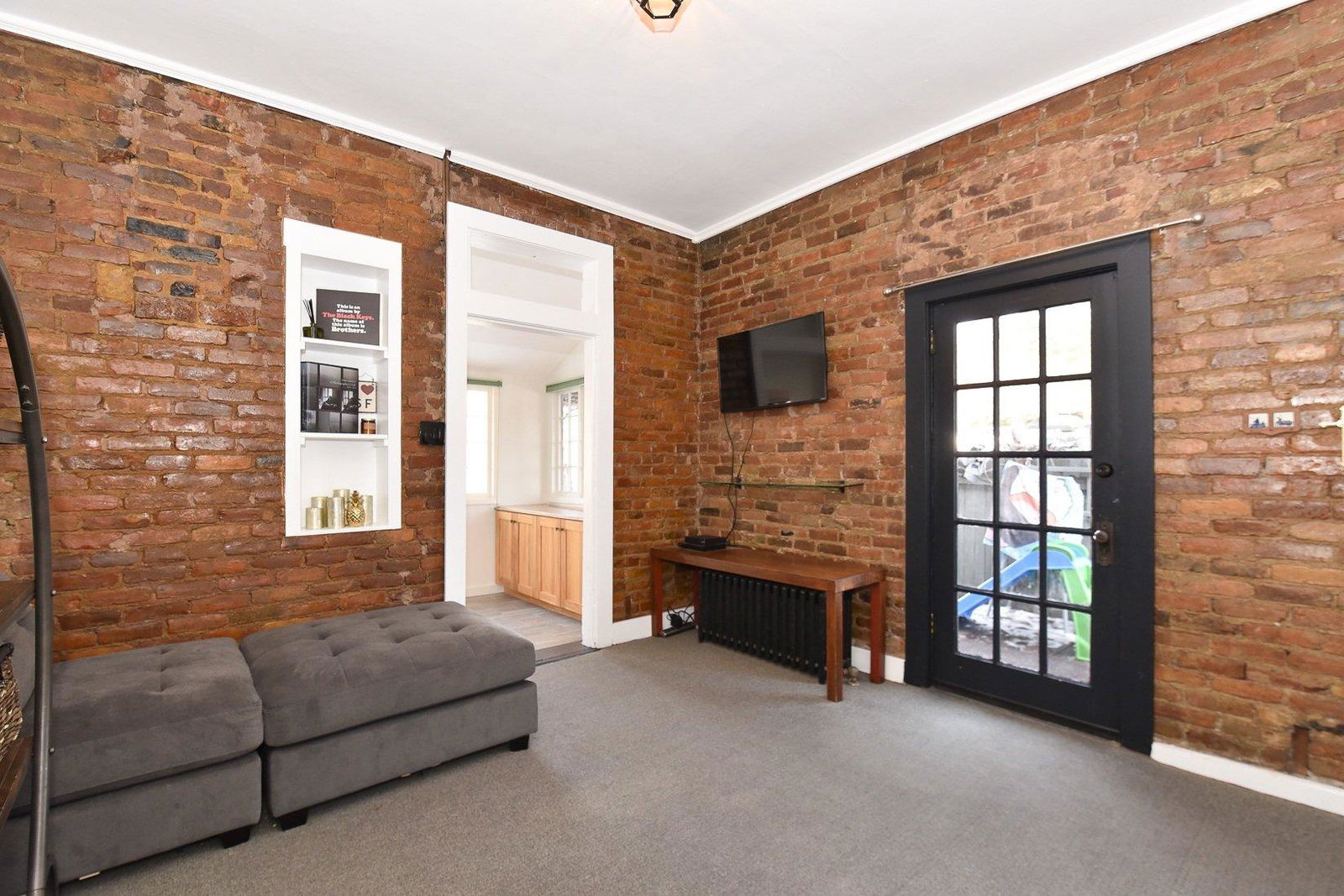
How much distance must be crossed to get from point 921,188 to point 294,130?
3263mm

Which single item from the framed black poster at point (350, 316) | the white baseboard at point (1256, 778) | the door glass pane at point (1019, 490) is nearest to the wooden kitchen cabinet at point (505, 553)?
the framed black poster at point (350, 316)

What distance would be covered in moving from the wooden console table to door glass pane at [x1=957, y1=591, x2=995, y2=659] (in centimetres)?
40

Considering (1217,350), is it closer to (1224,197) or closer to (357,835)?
(1224,197)

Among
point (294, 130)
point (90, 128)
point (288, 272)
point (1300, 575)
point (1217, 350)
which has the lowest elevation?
point (1300, 575)

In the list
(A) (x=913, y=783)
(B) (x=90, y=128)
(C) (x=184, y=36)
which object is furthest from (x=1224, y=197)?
(B) (x=90, y=128)

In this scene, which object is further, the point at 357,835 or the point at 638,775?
the point at 638,775

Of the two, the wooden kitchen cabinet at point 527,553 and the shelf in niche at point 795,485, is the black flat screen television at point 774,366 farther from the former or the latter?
the wooden kitchen cabinet at point 527,553

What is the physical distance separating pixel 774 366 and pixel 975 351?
125cm

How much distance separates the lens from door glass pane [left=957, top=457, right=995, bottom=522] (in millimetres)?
3240

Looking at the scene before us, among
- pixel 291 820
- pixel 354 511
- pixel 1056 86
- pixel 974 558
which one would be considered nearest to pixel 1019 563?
pixel 974 558

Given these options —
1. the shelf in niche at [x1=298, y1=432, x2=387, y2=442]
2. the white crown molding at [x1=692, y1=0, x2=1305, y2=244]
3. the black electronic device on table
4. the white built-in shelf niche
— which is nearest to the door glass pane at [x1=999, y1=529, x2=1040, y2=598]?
the black electronic device on table

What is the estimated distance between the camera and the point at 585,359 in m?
4.31

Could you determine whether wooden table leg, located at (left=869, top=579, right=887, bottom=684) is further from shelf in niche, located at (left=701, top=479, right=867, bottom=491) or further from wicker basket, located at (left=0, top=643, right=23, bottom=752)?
wicker basket, located at (left=0, top=643, right=23, bottom=752)

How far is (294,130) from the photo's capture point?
10.3ft
